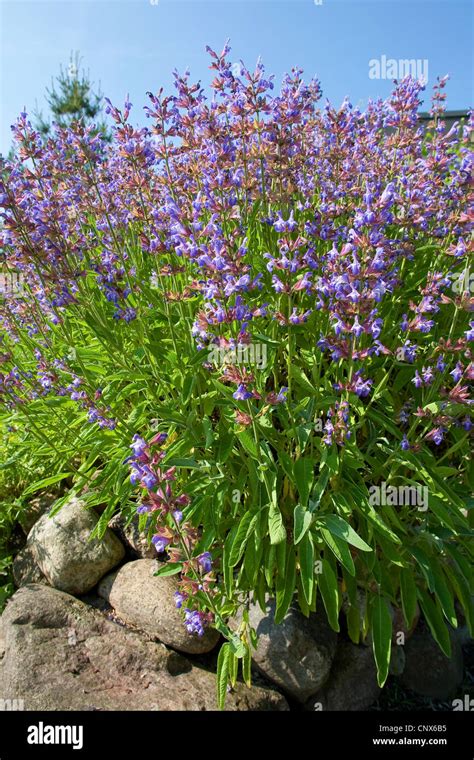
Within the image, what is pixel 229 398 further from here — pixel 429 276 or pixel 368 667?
pixel 368 667

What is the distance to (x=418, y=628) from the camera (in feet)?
13.1

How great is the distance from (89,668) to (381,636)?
1687 millimetres

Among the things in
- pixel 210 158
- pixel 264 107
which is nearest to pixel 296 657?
pixel 210 158

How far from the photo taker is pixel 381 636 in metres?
3.12

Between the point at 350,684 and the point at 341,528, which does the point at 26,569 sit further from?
the point at 341,528

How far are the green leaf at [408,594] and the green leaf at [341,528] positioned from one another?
0.59 metres

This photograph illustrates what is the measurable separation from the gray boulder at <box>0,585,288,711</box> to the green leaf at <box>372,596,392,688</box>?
2.38ft

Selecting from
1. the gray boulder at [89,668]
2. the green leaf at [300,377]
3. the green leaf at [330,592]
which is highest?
the green leaf at [300,377]

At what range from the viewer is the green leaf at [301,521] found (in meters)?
2.83

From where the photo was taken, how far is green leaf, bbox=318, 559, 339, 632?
3.04m

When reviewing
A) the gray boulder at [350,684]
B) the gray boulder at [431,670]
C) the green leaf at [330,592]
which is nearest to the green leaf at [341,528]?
the green leaf at [330,592]

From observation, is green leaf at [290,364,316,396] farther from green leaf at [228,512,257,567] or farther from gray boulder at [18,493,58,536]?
gray boulder at [18,493,58,536]

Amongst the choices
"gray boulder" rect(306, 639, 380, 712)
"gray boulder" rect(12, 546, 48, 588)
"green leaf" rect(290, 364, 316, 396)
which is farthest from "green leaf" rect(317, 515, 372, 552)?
"gray boulder" rect(12, 546, 48, 588)

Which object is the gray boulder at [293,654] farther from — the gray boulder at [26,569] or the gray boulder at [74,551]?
the gray boulder at [26,569]
